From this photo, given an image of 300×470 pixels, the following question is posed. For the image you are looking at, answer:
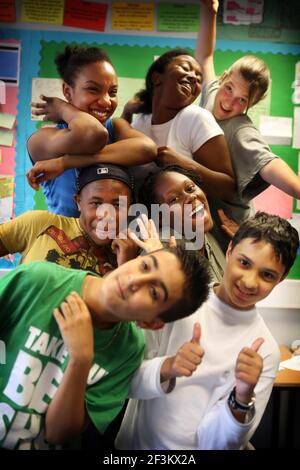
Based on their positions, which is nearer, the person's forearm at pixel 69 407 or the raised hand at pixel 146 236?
the person's forearm at pixel 69 407

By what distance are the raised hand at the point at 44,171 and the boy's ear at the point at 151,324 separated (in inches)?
16.0

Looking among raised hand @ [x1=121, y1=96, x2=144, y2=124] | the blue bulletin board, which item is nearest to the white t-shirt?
raised hand @ [x1=121, y1=96, x2=144, y2=124]

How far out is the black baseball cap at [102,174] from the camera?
1.18 metres

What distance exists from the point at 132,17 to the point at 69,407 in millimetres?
953

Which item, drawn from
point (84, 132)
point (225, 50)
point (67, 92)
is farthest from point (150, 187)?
point (225, 50)

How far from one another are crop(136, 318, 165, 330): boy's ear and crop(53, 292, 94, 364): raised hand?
0.38 ft

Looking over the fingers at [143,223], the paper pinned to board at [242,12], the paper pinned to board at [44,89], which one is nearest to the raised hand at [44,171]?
the paper pinned to board at [44,89]

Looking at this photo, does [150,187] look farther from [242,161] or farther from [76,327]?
[76,327]

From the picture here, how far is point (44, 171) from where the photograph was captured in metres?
1.21

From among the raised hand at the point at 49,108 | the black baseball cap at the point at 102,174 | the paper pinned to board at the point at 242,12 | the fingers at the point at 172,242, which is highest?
the paper pinned to board at the point at 242,12

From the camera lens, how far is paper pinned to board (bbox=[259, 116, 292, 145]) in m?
1.28

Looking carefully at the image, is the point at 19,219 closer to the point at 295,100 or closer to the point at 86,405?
the point at 86,405

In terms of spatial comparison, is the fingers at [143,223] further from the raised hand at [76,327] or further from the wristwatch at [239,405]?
the wristwatch at [239,405]
